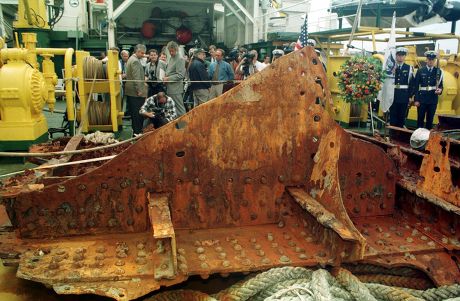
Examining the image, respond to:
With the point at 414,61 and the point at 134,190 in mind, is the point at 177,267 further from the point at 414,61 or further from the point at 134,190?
the point at 414,61

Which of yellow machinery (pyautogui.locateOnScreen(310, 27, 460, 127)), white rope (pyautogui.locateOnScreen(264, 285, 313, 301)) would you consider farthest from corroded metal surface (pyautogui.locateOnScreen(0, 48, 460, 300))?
yellow machinery (pyautogui.locateOnScreen(310, 27, 460, 127))

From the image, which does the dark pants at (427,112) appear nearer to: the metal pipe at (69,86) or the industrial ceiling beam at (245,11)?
the metal pipe at (69,86)

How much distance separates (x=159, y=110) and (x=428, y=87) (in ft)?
21.6

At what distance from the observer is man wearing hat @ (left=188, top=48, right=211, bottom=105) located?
9.79 metres

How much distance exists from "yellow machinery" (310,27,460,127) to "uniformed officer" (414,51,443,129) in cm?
68

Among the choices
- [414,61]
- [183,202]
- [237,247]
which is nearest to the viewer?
[237,247]

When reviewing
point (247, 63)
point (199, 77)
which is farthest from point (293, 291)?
point (247, 63)

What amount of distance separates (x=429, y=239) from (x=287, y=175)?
1207mm

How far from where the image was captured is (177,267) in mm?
2719

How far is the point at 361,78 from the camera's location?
920 centimetres

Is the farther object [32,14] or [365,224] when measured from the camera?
[32,14]

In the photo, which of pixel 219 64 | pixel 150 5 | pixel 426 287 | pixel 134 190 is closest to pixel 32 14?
pixel 219 64

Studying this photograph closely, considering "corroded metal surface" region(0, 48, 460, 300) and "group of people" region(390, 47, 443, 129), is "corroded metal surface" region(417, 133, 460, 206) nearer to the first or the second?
"corroded metal surface" region(0, 48, 460, 300)

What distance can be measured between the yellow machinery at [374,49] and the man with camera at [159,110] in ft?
17.0
